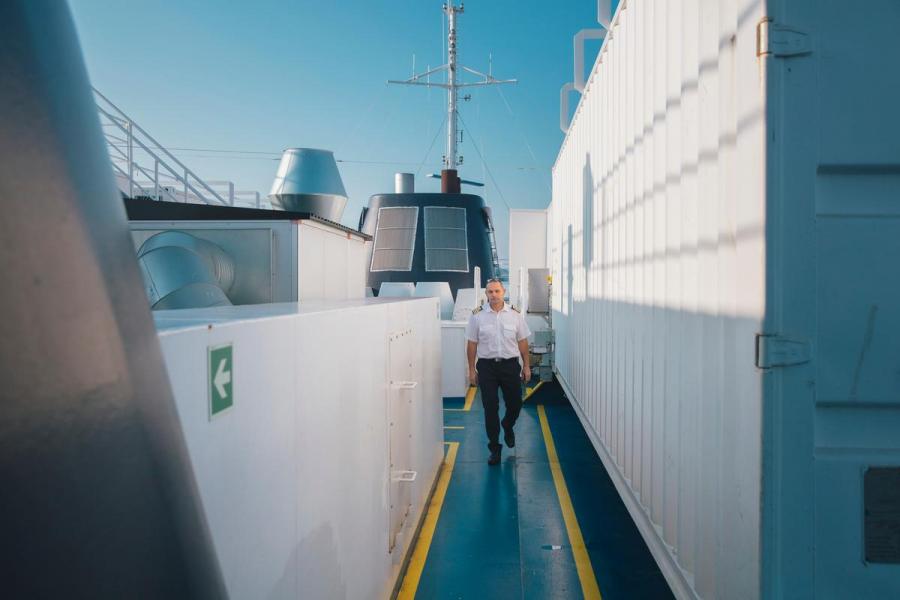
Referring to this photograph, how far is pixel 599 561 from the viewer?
4.46 m

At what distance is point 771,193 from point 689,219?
859 millimetres

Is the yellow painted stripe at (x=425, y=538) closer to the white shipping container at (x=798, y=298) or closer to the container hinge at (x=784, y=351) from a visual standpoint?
the white shipping container at (x=798, y=298)

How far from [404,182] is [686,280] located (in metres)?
18.5

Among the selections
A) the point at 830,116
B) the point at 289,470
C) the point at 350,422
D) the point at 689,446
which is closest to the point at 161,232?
the point at 350,422

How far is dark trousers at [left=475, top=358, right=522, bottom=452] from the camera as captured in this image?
7000 millimetres

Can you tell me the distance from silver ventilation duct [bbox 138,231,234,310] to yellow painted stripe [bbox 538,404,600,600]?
3.21 metres

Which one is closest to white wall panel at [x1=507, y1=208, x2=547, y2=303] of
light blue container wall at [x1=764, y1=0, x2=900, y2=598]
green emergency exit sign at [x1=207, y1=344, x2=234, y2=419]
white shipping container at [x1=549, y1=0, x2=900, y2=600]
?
white shipping container at [x1=549, y1=0, x2=900, y2=600]

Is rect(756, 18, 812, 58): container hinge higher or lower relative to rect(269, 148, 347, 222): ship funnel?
lower

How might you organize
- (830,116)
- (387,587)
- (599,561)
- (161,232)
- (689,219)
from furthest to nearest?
(161,232) → (599,561) → (387,587) → (689,219) → (830,116)

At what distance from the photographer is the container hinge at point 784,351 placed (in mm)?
2211

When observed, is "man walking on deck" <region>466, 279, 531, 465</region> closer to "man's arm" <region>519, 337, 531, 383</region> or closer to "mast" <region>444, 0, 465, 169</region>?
"man's arm" <region>519, 337, 531, 383</region>

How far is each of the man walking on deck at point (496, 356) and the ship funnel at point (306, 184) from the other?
10.4ft

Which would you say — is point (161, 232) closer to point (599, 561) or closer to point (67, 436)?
point (599, 561)

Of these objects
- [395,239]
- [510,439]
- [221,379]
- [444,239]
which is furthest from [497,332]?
[395,239]
